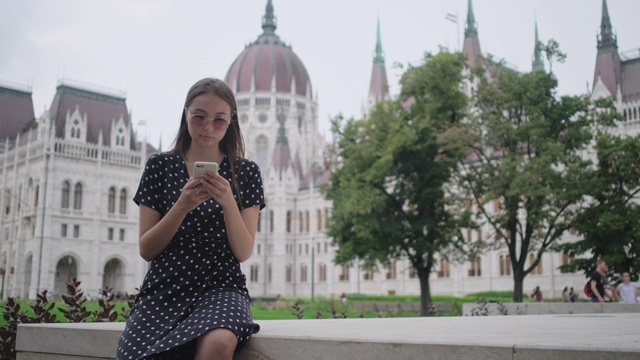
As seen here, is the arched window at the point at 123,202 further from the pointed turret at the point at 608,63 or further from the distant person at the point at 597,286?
the distant person at the point at 597,286

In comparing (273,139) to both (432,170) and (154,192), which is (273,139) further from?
(154,192)

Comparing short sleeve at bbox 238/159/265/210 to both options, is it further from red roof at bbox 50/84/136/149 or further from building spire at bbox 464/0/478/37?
building spire at bbox 464/0/478/37

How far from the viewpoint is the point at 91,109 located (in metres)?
49.9

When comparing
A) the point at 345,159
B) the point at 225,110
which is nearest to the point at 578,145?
the point at 345,159

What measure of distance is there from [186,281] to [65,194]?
49306 millimetres

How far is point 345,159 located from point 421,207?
12.4 ft

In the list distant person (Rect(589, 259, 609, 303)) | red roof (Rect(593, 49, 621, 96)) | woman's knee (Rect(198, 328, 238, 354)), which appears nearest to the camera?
woman's knee (Rect(198, 328, 238, 354))

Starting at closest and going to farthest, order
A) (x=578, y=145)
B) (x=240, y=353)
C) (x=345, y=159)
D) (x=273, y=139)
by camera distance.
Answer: (x=240, y=353), (x=578, y=145), (x=345, y=159), (x=273, y=139)

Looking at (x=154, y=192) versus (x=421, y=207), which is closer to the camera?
(x=154, y=192)

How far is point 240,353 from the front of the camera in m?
3.74

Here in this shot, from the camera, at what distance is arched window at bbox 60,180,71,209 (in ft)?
163

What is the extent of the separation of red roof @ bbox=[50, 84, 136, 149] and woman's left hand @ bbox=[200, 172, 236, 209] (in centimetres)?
4688

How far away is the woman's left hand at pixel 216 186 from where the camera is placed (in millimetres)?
3627

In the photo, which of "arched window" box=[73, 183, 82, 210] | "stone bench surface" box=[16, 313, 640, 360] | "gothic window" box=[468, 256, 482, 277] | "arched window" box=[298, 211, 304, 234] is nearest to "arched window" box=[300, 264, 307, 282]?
"arched window" box=[298, 211, 304, 234]
